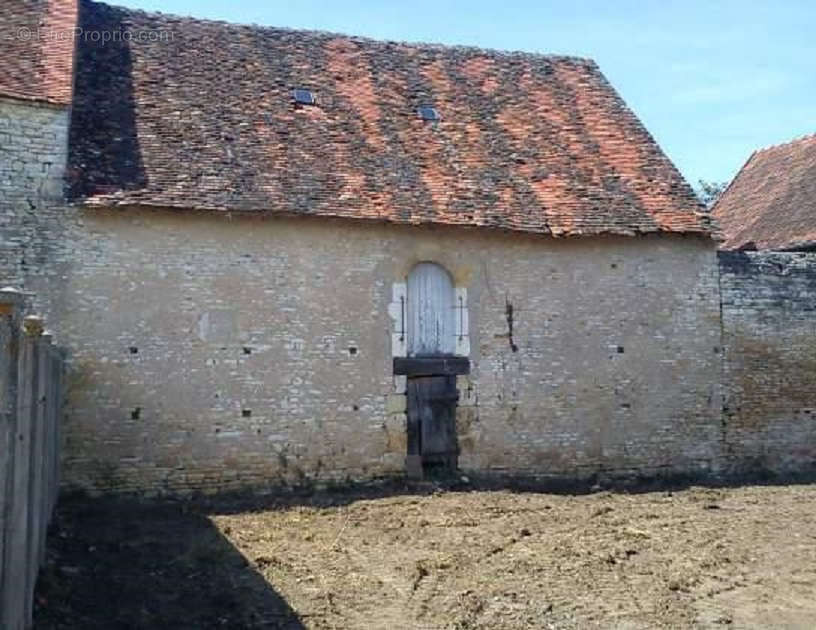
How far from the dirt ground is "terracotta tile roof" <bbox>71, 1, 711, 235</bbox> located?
436cm

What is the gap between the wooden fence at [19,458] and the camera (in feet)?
17.2

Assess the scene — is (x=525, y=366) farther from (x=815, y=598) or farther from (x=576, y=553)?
(x=815, y=598)

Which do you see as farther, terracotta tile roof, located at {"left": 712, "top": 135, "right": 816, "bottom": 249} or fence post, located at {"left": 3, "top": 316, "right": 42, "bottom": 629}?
terracotta tile roof, located at {"left": 712, "top": 135, "right": 816, "bottom": 249}

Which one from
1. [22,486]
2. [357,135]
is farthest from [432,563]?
[357,135]

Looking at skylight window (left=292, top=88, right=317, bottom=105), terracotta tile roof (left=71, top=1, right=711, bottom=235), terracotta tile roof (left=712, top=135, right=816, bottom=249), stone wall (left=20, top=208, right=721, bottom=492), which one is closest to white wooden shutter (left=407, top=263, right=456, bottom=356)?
stone wall (left=20, top=208, right=721, bottom=492)

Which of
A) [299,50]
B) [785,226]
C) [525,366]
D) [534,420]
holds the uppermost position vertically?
[299,50]

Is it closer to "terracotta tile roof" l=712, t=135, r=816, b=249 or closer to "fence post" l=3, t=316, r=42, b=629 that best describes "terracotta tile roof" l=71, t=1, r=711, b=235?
"terracotta tile roof" l=712, t=135, r=816, b=249

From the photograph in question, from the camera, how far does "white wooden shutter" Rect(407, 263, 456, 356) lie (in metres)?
13.7

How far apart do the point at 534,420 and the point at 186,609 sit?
765 centimetres

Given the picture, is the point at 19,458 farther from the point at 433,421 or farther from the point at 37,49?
the point at 37,49

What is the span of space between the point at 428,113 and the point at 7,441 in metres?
11.8

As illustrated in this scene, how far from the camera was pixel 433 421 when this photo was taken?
1368cm

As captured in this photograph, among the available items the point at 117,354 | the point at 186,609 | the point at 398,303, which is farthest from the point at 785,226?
the point at 186,609

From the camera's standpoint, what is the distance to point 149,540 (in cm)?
973
